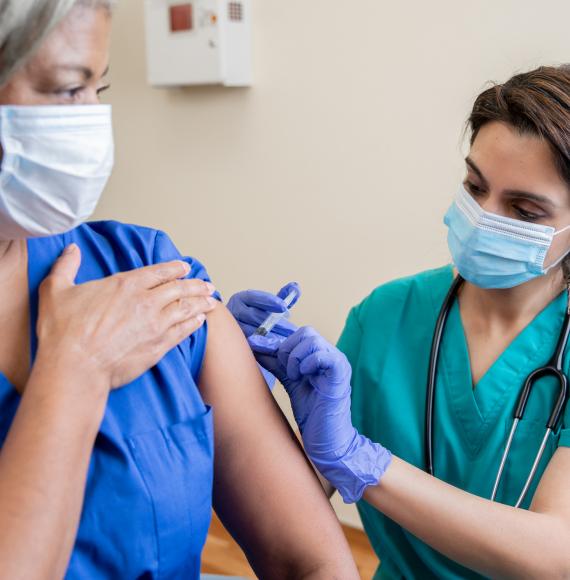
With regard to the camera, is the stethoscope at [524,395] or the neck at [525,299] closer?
the stethoscope at [524,395]

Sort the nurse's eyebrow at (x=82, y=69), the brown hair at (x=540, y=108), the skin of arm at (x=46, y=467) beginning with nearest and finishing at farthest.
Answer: the skin of arm at (x=46, y=467) < the nurse's eyebrow at (x=82, y=69) < the brown hair at (x=540, y=108)

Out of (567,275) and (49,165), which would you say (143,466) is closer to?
(49,165)

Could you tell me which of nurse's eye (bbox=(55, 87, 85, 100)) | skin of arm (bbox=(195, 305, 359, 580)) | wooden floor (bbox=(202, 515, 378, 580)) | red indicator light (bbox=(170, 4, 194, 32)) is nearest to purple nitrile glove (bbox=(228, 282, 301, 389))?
skin of arm (bbox=(195, 305, 359, 580))

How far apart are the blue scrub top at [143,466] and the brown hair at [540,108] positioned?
2.35 ft

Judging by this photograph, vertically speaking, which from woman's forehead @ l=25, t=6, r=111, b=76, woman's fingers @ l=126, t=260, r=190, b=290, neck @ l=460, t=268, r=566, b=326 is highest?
woman's forehead @ l=25, t=6, r=111, b=76

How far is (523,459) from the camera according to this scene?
1408mm

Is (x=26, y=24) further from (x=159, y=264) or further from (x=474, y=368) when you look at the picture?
(x=474, y=368)

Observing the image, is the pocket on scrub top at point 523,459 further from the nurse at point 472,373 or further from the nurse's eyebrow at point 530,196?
the nurse's eyebrow at point 530,196

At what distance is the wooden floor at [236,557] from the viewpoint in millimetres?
2504

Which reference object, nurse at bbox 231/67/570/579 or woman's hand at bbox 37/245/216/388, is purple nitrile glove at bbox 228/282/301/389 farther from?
woman's hand at bbox 37/245/216/388

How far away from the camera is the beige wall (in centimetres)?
226

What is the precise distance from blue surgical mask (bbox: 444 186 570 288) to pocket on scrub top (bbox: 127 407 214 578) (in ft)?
2.12

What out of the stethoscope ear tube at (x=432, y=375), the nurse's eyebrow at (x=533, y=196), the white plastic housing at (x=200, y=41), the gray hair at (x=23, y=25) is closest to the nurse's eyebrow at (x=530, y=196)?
the nurse's eyebrow at (x=533, y=196)

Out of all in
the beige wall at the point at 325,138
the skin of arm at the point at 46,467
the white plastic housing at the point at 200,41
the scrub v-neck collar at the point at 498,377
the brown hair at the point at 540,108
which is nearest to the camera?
the skin of arm at the point at 46,467
